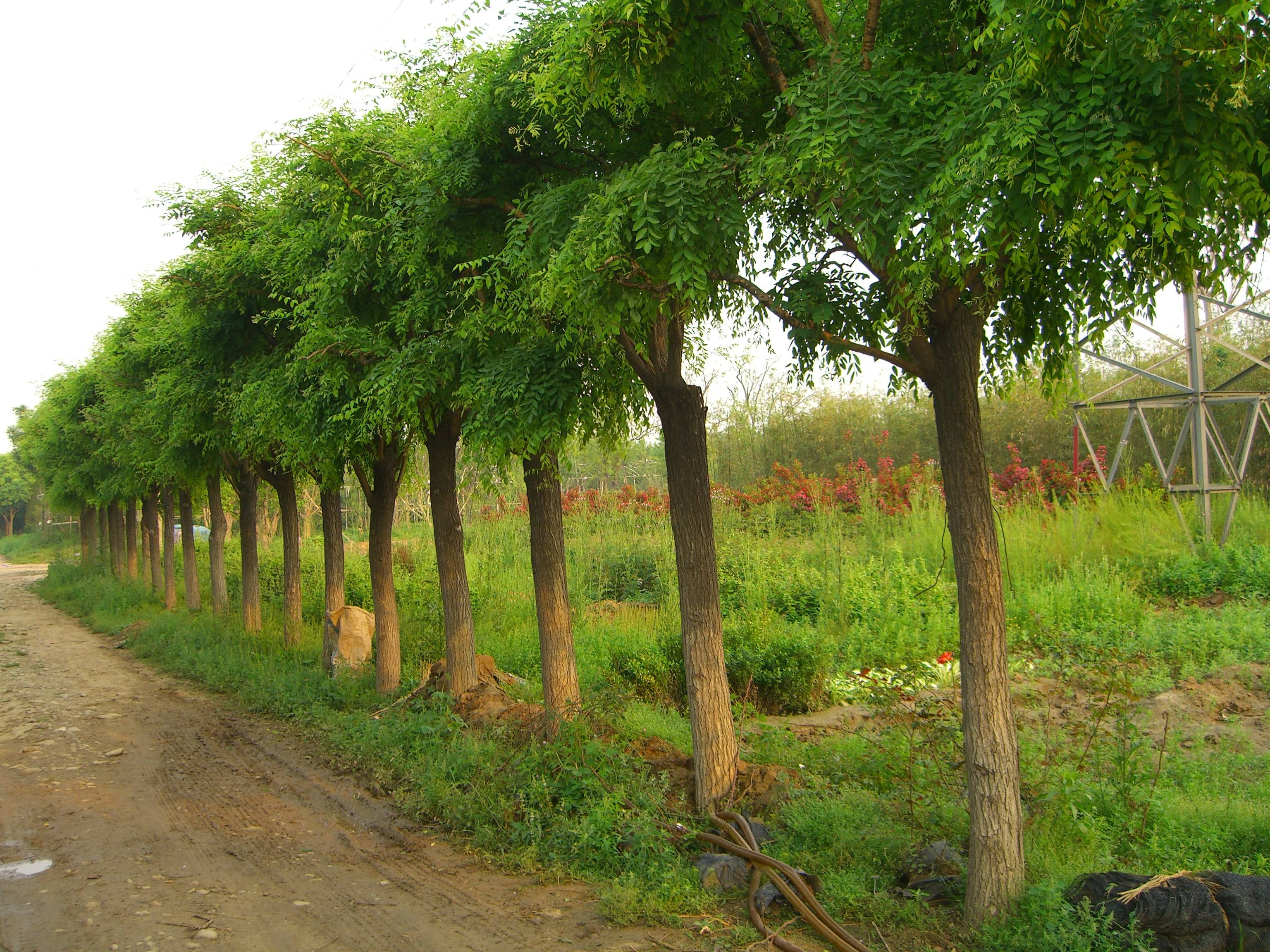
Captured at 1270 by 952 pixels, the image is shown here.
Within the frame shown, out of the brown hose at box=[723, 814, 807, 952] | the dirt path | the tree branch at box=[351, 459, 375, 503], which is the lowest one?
the dirt path

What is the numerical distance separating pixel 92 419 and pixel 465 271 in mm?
18075

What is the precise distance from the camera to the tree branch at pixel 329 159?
310 inches

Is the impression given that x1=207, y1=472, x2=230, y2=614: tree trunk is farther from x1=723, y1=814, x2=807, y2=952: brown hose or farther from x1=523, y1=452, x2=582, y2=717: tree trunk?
x1=723, y1=814, x2=807, y2=952: brown hose

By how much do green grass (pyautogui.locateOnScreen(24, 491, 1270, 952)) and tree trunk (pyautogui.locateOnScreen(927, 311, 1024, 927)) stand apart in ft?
0.74

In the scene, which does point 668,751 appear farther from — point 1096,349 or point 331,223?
point 331,223

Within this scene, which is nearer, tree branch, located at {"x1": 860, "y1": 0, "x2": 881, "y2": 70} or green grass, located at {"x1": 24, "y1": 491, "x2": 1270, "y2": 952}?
tree branch, located at {"x1": 860, "y1": 0, "x2": 881, "y2": 70}

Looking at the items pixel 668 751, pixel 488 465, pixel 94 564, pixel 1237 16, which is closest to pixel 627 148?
pixel 488 465

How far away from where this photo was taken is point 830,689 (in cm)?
1008

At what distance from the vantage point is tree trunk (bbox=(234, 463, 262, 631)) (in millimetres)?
16391

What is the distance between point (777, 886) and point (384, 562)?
749 centimetres

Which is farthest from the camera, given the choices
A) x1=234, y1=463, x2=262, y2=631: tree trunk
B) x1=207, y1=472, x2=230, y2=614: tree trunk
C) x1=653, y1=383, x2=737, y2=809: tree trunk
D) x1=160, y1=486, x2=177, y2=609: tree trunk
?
x1=160, y1=486, x2=177, y2=609: tree trunk

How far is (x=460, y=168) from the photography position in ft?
22.3

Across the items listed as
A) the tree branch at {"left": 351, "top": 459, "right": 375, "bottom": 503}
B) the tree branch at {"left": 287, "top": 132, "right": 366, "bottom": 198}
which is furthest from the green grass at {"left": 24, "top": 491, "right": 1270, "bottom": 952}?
the tree branch at {"left": 287, "top": 132, "right": 366, "bottom": 198}

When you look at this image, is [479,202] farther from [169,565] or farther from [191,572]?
[169,565]
